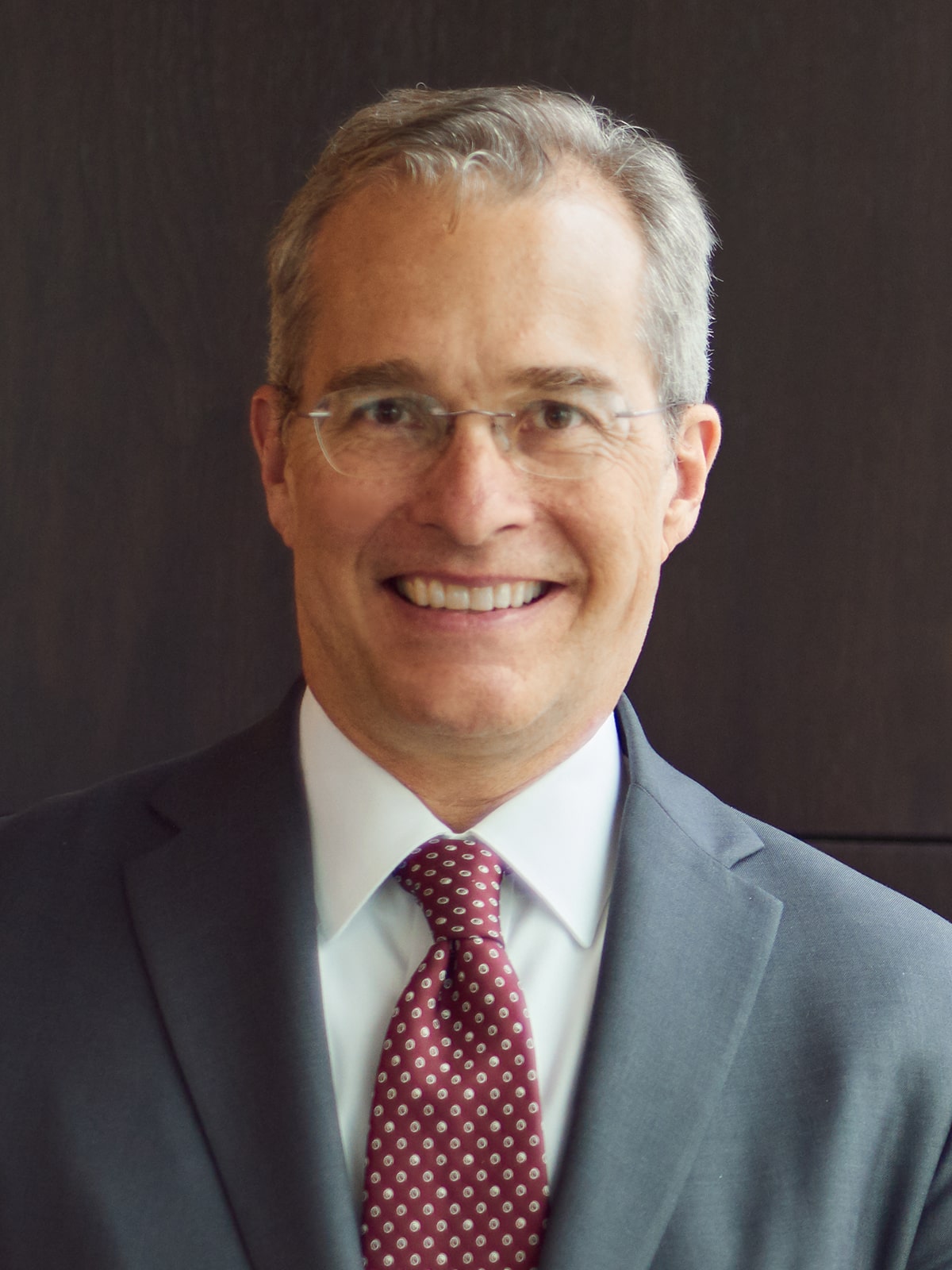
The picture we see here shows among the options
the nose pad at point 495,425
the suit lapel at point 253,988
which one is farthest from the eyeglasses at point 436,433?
the suit lapel at point 253,988

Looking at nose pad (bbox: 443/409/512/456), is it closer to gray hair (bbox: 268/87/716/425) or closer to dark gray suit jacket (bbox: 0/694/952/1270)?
gray hair (bbox: 268/87/716/425)

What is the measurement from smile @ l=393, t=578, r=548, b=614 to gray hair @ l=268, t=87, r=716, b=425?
0.25m

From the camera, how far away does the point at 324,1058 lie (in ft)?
4.11

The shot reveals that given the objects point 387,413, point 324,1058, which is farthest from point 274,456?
point 324,1058

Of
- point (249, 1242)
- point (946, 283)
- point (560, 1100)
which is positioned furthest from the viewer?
point (946, 283)

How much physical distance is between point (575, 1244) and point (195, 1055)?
391mm

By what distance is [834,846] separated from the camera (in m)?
1.92

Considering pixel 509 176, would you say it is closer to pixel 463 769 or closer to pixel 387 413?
pixel 387 413

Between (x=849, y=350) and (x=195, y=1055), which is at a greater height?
(x=849, y=350)

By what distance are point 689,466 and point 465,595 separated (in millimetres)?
349

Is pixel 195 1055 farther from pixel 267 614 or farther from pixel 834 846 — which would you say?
pixel 834 846

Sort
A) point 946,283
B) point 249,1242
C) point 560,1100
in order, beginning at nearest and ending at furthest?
point 249,1242 → point 560,1100 → point 946,283

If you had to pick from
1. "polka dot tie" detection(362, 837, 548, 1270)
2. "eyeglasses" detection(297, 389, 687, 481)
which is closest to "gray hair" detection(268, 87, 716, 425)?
"eyeglasses" detection(297, 389, 687, 481)

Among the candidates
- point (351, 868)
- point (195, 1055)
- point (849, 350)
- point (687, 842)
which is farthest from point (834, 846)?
point (195, 1055)
